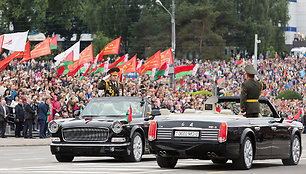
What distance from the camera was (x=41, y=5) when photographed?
239ft

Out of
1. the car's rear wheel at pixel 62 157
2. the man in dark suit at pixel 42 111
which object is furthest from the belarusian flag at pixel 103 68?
the car's rear wheel at pixel 62 157

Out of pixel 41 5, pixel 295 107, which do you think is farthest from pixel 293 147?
pixel 41 5

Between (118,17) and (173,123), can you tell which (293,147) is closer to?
(173,123)

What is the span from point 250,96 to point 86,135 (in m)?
3.72

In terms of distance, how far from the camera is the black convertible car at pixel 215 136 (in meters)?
13.8

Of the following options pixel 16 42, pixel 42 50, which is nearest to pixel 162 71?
pixel 42 50

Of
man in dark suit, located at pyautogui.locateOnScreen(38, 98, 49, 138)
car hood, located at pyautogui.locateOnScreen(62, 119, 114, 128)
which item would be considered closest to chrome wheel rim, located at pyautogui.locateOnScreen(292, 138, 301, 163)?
car hood, located at pyautogui.locateOnScreen(62, 119, 114, 128)

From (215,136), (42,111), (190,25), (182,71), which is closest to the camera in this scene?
(215,136)

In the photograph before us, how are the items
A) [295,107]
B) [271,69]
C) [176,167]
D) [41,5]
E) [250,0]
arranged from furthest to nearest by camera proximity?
1. [250,0]
2. [41,5]
3. [271,69]
4. [295,107]
5. [176,167]

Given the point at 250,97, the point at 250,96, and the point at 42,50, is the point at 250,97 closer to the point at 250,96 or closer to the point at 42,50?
the point at 250,96

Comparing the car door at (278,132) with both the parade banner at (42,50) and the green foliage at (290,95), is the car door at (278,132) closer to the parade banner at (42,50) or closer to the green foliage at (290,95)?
the parade banner at (42,50)

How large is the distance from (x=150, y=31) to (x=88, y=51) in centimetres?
6473

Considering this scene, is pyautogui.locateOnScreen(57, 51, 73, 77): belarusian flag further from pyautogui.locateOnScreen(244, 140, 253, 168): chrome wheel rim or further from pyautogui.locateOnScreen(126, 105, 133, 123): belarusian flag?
pyautogui.locateOnScreen(244, 140, 253, 168): chrome wheel rim

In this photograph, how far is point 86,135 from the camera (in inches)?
672
